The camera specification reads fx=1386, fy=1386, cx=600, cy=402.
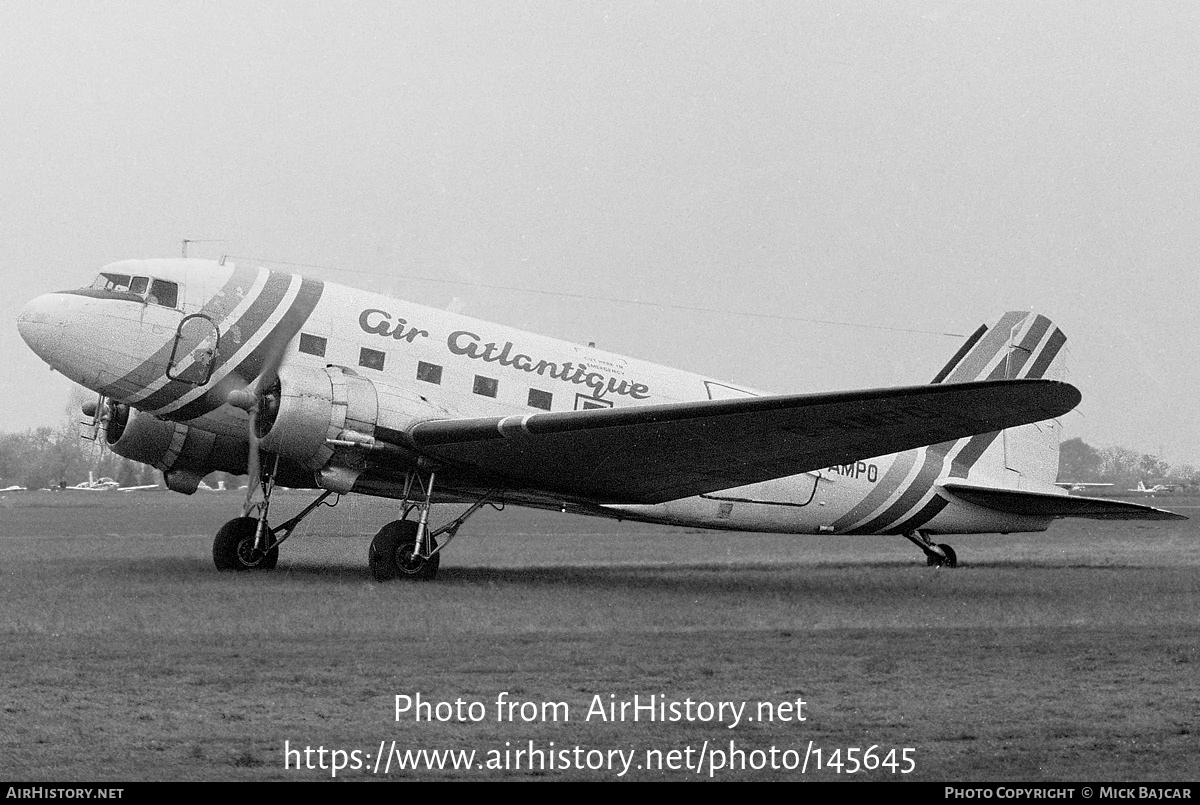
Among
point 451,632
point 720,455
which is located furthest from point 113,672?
point 720,455

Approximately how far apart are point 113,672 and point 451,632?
2866mm

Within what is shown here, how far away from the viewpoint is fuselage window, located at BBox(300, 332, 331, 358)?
1570 centimetres

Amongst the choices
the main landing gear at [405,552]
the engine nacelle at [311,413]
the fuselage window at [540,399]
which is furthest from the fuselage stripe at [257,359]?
the fuselage window at [540,399]

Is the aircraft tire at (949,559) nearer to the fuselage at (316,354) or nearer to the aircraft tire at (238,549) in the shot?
the fuselage at (316,354)

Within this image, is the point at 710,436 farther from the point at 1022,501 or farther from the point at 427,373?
the point at 1022,501

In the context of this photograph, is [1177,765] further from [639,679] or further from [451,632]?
[451,632]

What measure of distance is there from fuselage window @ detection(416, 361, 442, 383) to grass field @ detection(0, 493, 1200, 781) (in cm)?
209

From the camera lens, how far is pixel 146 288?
15.7m

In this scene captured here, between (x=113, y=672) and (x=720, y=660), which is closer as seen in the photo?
(x=113, y=672)

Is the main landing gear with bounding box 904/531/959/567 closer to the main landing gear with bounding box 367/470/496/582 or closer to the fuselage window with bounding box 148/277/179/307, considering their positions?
the main landing gear with bounding box 367/470/496/582

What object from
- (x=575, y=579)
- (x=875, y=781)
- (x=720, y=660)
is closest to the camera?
(x=875, y=781)

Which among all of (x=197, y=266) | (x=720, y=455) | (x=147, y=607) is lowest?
(x=147, y=607)

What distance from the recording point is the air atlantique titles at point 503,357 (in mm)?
16109
